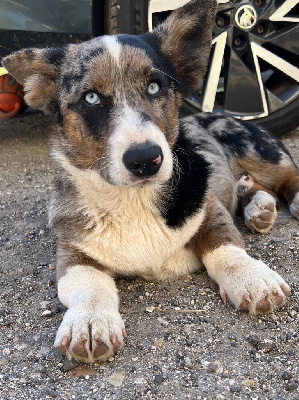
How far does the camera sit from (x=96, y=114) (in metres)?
2.92

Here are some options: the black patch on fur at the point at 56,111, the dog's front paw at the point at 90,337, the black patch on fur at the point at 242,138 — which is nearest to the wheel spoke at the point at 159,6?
the black patch on fur at the point at 242,138

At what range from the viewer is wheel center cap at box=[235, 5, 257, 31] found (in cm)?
514

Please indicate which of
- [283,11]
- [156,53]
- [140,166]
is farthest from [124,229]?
[283,11]

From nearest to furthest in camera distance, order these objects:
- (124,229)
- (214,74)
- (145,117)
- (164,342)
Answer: (164,342) → (145,117) → (124,229) → (214,74)

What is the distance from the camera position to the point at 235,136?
180 inches

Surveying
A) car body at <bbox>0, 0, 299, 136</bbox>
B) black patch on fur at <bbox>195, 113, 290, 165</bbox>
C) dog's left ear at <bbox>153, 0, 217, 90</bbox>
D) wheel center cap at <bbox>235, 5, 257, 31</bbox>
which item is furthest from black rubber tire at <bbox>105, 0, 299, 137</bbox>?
dog's left ear at <bbox>153, 0, 217, 90</bbox>

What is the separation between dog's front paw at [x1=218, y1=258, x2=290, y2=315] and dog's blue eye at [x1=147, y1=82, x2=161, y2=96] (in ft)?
3.47

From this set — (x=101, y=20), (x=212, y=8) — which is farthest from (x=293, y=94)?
(x=212, y=8)

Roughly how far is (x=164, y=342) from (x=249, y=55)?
3475mm

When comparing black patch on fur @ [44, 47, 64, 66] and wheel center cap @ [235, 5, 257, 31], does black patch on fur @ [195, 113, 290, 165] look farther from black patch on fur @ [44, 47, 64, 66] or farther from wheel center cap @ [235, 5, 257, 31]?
black patch on fur @ [44, 47, 64, 66]

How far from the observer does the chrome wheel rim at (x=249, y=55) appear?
16.9ft

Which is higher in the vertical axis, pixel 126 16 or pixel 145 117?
pixel 126 16

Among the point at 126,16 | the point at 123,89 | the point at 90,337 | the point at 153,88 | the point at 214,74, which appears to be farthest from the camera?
the point at 214,74

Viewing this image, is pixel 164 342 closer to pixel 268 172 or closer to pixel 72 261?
pixel 72 261
